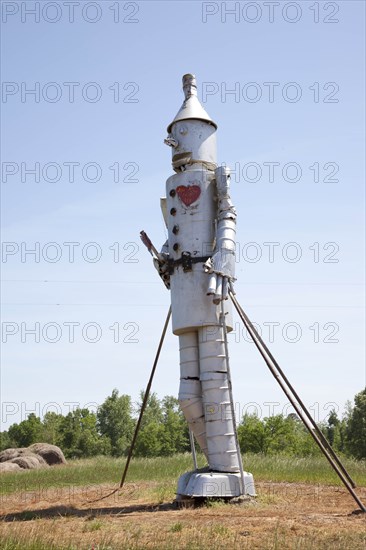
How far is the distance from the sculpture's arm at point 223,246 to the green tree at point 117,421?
50514 mm

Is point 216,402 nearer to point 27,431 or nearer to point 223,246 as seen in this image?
point 223,246

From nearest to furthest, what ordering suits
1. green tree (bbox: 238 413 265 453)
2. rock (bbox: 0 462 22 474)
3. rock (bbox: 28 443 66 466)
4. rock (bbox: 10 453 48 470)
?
rock (bbox: 0 462 22 474) < rock (bbox: 10 453 48 470) < rock (bbox: 28 443 66 466) < green tree (bbox: 238 413 265 453)

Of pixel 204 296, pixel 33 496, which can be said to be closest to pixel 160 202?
pixel 204 296

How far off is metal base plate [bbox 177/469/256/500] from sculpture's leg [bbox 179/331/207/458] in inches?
25.8

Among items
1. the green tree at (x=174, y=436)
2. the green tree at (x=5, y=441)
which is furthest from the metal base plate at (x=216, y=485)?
the green tree at (x=5, y=441)

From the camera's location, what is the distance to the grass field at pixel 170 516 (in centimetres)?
672

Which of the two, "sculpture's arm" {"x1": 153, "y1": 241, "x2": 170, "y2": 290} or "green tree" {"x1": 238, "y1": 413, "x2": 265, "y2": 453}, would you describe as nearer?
"sculpture's arm" {"x1": 153, "y1": 241, "x2": 170, "y2": 290}

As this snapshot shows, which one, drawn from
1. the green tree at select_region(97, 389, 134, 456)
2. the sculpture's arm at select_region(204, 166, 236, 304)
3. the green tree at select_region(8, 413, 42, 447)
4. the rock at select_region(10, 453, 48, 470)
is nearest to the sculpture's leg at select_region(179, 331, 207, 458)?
the sculpture's arm at select_region(204, 166, 236, 304)

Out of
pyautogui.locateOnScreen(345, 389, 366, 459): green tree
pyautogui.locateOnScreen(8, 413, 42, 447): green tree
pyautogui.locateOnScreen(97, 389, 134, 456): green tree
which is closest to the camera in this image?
pyautogui.locateOnScreen(345, 389, 366, 459): green tree

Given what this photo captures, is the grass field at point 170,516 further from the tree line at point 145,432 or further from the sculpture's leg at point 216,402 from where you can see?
the tree line at point 145,432

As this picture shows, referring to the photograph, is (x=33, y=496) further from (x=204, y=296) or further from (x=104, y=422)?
(x=104, y=422)

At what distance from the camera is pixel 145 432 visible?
173 feet

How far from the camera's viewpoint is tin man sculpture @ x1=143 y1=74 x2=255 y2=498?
10023 millimetres

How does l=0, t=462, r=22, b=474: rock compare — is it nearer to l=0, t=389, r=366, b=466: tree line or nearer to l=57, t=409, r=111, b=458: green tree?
l=0, t=389, r=366, b=466: tree line
